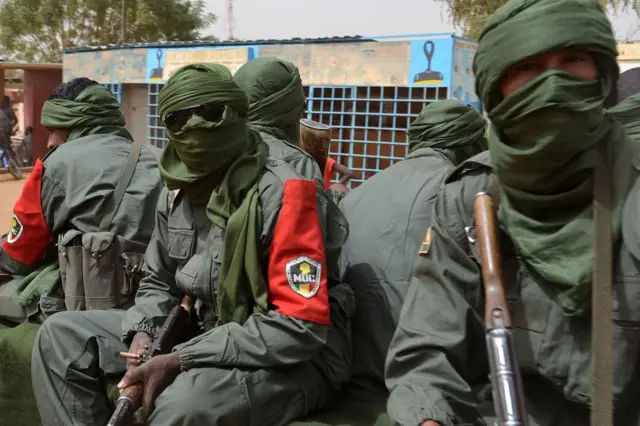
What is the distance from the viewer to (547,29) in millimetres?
1731

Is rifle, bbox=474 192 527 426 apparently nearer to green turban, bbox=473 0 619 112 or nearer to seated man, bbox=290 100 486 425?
green turban, bbox=473 0 619 112

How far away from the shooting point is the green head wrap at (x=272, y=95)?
4.24 m

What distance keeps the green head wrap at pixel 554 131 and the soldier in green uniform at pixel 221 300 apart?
927mm

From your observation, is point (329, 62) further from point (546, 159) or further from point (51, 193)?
point (546, 159)

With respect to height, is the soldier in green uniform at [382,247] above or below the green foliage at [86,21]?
below

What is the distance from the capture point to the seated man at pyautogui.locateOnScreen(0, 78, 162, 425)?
11.9 ft

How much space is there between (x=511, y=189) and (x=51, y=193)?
2.68m

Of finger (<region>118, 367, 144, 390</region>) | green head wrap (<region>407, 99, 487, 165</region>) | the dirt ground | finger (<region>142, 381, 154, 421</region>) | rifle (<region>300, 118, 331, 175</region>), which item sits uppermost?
green head wrap (<region>407, 99, 487, 165</region>)

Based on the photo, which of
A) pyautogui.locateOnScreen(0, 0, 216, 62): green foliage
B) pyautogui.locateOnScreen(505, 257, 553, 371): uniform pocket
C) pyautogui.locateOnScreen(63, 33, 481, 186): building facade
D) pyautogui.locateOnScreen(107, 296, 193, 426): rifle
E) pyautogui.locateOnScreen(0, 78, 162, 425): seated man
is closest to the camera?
pyautogui.locateOnScreen(505, 257, 553, 371): uniform pocket

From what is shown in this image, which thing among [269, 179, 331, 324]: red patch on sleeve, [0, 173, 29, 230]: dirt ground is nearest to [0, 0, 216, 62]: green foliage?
[0, 173, 29, 230]: dirt ground

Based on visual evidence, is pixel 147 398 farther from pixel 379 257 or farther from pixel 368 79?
pixel 368 79

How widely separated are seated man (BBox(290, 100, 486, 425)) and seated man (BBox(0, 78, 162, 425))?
1134mm

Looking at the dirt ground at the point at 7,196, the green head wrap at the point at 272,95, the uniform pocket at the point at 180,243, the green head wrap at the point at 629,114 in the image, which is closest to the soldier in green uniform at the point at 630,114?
the green head wrap at the point at 629,114

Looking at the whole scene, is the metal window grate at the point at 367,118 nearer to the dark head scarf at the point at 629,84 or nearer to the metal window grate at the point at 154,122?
the metal window grate at the point at 154,122
